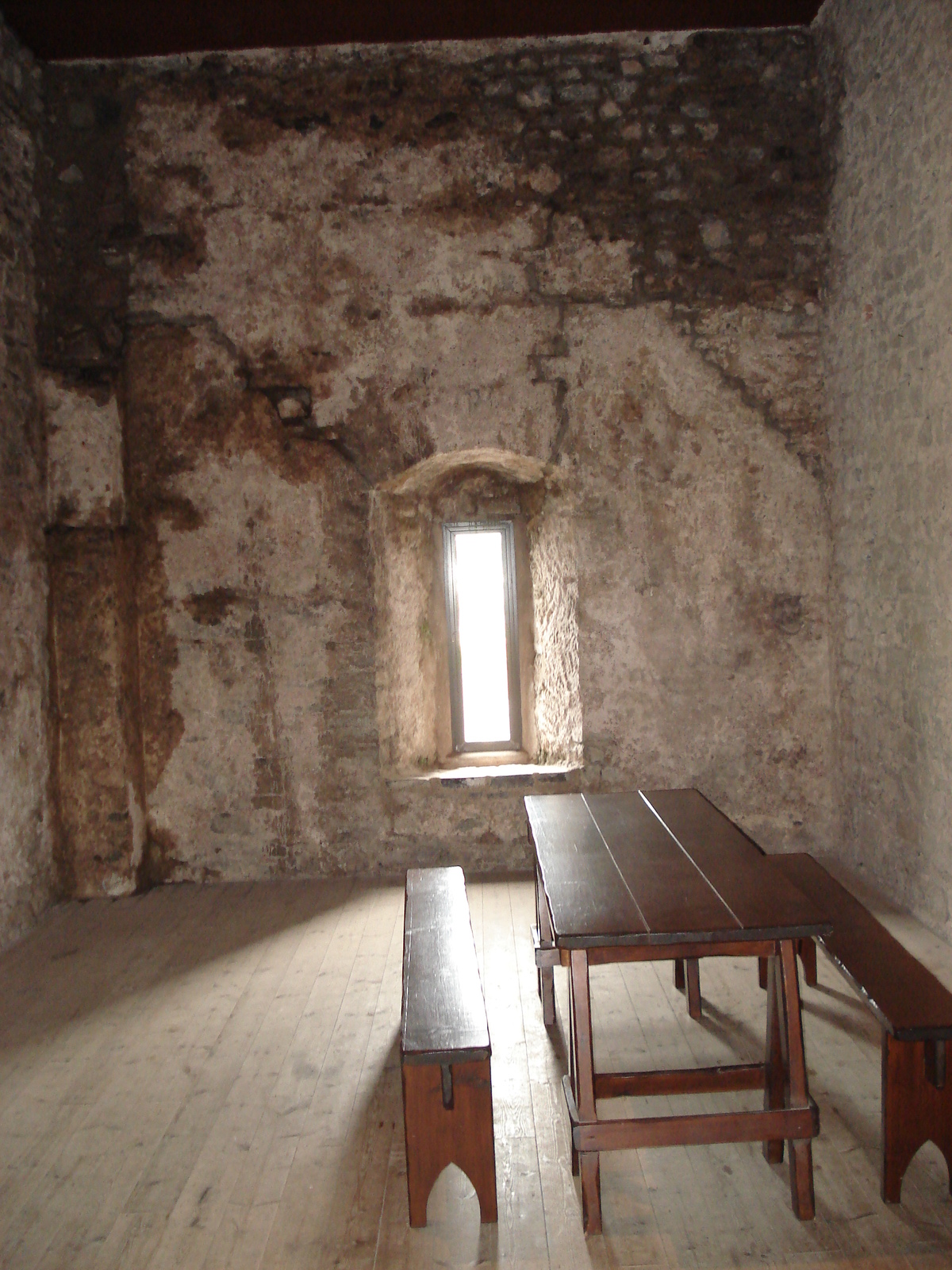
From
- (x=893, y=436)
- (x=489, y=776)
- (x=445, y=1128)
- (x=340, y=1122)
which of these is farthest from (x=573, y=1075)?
(x=893, y=436)

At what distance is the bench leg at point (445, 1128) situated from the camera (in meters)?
1.97

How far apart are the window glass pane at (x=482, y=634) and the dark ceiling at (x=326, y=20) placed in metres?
2.30

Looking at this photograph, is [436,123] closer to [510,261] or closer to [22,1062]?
[510,261]

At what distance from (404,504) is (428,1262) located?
11.2ft

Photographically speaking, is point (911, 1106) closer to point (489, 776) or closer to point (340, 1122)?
point (340, 1122)

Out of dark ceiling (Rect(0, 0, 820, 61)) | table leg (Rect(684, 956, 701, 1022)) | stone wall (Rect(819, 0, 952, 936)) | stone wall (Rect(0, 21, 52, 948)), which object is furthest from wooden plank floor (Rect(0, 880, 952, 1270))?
dark ceiling (Rect(0, 0, 820, 61))

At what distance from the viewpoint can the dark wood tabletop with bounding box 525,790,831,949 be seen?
198 centimetres

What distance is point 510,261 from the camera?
4270 millimetres

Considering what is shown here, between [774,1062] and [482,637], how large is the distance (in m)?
3.04

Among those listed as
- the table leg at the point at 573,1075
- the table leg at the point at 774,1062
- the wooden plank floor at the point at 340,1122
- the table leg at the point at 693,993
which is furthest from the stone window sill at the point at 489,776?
the table leg at the point at 774,1062

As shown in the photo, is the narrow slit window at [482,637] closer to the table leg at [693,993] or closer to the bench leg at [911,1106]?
the table leg at [693,993]

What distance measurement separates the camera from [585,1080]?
2.03 metres

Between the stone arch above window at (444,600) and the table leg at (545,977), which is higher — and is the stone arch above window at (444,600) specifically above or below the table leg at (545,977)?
above

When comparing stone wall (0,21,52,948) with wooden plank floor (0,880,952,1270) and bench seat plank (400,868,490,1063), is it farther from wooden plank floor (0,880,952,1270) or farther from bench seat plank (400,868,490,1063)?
bench seat plank (400,868,490,1063)
